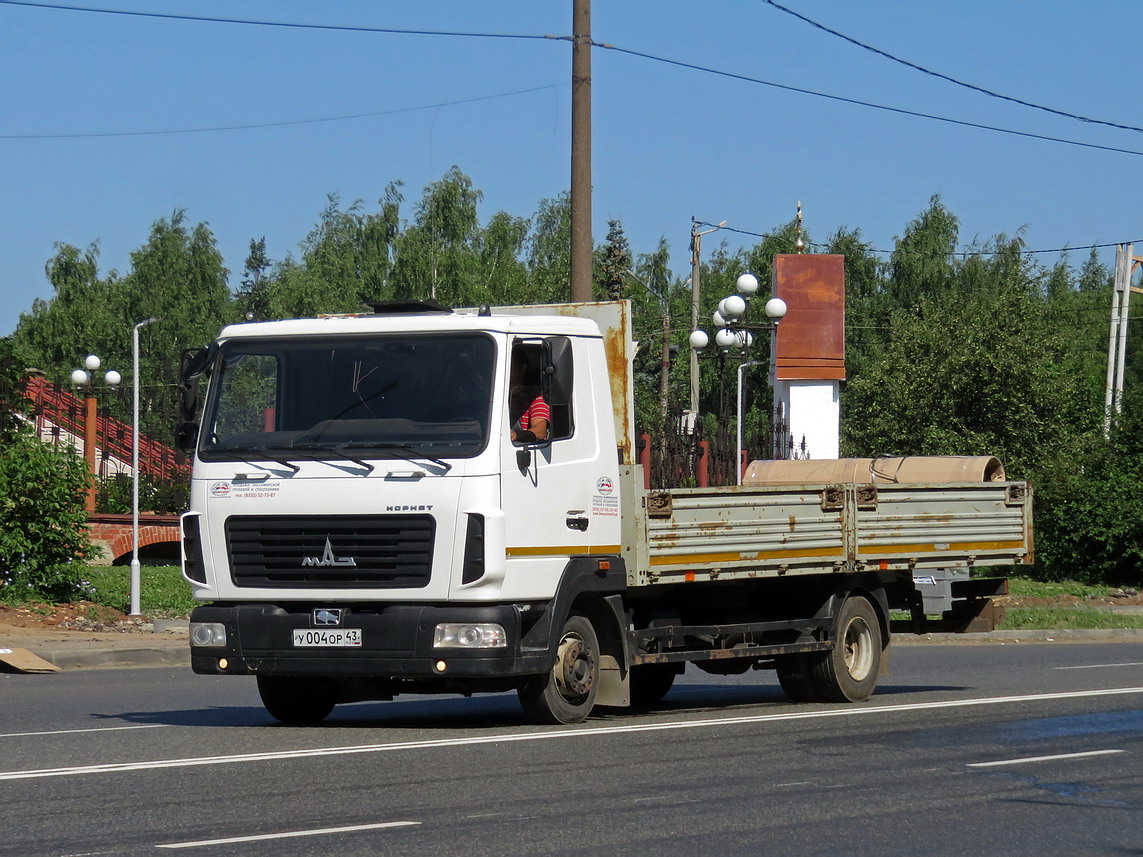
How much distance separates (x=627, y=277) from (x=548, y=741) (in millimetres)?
86864

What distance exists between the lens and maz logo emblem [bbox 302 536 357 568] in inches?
426

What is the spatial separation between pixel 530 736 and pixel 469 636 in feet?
2.46

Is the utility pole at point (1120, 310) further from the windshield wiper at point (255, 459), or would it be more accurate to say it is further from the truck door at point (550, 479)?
the windshield wiper at point (255, 459)

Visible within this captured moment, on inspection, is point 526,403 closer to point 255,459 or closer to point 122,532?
point 255,459

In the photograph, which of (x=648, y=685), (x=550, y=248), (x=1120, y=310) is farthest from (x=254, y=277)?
(x=648, y=685)

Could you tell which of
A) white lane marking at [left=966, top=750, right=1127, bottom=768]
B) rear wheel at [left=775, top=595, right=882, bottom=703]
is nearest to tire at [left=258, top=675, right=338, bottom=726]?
rear wheel at [left=775, top=595, right=882, bottom=703]

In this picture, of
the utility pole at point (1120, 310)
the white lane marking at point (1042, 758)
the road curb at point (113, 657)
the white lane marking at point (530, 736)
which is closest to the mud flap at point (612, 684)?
the white lane marking at point (530, 736)

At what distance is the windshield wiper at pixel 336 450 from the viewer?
1082cm

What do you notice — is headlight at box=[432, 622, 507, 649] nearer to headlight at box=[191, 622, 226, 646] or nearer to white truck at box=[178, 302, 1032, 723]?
white truck at box=[178, 302, 1032, 723]

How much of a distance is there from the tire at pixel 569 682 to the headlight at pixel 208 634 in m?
1.94

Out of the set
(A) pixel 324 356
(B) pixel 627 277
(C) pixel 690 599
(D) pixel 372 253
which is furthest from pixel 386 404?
(B) pixel 627 277

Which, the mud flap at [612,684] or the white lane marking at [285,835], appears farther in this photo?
the mud flap at [612,684]

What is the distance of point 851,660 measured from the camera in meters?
14.2

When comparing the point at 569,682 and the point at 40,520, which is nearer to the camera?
the point at 569,682
